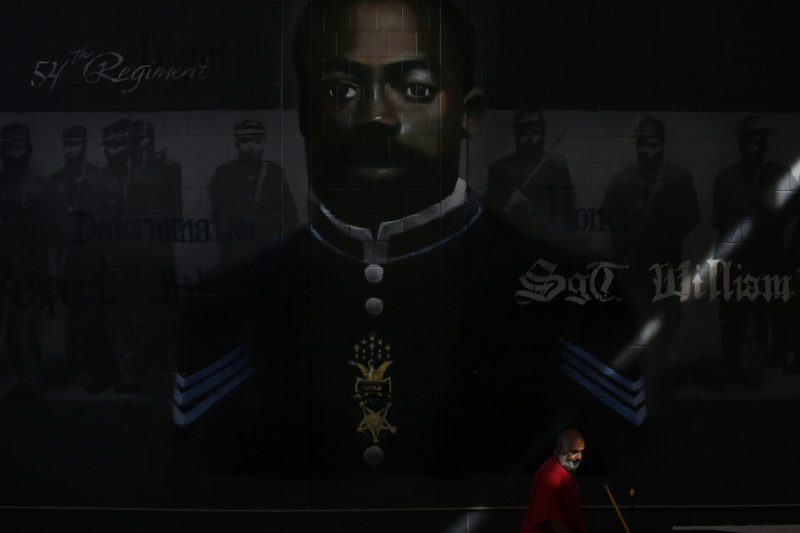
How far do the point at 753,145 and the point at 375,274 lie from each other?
3835 millimetres

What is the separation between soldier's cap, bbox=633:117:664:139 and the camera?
7.25m

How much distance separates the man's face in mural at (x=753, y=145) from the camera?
286 inches

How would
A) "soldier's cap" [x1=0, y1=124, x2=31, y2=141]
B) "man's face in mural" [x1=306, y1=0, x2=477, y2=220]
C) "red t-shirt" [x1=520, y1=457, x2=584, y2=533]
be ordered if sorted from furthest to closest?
"soldier's cap" [x1=0, y1=124, x2=31, y2=141]
"man's face in mural" [x1=306, y1=0, x2=477, y2=220]
"red t-shirt" [x1=520, y1=457, x2=584, y2=533]

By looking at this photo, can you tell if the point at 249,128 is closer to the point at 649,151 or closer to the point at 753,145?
the point at 649,151

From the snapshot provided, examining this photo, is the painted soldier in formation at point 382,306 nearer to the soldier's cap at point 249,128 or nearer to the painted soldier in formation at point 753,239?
the soldier's cap at point 249,128

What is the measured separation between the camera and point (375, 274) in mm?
7195

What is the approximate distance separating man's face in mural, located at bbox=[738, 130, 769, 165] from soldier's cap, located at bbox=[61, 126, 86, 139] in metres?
6.30

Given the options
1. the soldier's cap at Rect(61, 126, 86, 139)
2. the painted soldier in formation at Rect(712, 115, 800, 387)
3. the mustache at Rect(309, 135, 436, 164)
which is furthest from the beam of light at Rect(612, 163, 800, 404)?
the soldier's cap at Rect(61, 126, 86, 139)

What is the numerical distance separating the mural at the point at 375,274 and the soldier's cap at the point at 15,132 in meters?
0.03

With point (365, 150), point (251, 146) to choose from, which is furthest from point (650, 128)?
point (251, 146)

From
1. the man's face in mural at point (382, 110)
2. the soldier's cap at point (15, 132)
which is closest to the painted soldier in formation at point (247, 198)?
the man's face in mural at point (382, 110)

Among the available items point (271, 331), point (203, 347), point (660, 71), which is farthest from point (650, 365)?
point (203, 347)

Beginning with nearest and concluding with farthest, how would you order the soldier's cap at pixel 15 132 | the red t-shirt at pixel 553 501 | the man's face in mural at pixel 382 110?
the red t-shirt at pixel 553 501, the man's face in mural at pixel 382 110, the soldier's cap at pixel 15 132

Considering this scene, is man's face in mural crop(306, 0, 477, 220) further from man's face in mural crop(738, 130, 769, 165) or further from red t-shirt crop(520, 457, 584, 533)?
red t-shirt crop(520, 457, 584, 533)
